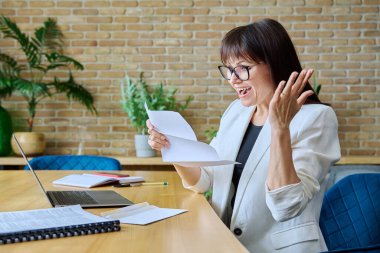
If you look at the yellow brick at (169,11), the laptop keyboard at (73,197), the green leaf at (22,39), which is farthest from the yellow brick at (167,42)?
the laptop keyboard at (73,197)

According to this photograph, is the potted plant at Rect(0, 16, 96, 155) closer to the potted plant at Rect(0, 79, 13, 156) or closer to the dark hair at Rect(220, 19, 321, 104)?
the potted plant at Rect(0, 79, 13, 156)

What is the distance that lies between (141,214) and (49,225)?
1.13 feet

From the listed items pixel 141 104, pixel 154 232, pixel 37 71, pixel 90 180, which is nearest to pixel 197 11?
pixel 141 104

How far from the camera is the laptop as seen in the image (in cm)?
169

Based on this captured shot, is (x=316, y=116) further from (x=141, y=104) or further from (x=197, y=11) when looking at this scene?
(x=197, y=11)

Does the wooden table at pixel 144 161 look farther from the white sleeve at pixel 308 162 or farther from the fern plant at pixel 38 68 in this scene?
the white sleeve at pixel 308 162

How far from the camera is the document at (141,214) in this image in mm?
1479

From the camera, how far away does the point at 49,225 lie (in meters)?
1.30

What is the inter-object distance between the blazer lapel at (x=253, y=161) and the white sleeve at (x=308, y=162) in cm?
14

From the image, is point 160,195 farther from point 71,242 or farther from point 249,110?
point 71,242

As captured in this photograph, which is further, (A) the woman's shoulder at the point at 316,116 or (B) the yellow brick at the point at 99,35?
(B) the yellow brick at the point at 99,35

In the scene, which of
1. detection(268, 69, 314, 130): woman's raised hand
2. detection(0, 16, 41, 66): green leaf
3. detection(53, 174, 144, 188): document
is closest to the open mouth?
detection(268, 69, 314, 130): woman's raised hand

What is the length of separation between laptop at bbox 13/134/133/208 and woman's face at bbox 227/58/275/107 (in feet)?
1.88

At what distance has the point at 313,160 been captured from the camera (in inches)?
67.1
